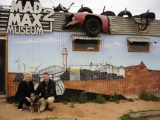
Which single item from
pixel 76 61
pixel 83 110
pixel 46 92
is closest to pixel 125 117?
pixel 83 110

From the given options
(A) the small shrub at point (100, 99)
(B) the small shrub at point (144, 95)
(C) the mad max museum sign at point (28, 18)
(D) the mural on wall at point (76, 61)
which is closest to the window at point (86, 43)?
(D) the mural on wall at point (76, 61)

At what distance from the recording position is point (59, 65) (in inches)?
325

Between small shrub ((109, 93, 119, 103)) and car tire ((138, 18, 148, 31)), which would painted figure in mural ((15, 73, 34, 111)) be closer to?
small shrub ((109, 93, 119, 103))

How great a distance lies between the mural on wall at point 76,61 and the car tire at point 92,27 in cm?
55

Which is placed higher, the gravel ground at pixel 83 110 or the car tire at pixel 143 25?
the car tire at pixel 143 25

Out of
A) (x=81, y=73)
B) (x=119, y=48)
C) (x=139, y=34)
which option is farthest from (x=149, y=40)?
(x=81, y=73)

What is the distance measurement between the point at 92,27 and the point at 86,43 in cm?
79

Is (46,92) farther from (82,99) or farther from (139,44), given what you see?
(139,44)

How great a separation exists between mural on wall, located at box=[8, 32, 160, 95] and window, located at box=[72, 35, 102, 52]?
19cm

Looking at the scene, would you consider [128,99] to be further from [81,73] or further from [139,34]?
[139,34]

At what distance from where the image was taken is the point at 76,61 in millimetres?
8453

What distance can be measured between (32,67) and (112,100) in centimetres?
390

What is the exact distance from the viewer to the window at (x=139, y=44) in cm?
891

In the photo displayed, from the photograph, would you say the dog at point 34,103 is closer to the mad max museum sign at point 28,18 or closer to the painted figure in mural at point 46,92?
the painted figure in mural at point 46,92
